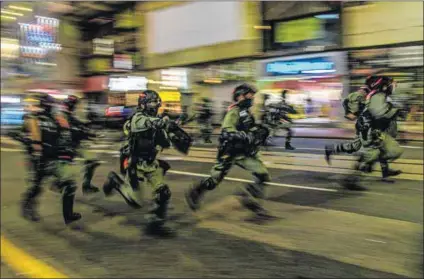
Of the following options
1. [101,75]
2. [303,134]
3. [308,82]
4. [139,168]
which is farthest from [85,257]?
[308,82]

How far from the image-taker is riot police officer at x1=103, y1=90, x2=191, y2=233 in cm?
130

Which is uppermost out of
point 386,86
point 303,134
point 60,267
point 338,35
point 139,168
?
point 338,35

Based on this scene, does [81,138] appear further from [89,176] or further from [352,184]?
[352,184]

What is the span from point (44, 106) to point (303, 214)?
87 cm

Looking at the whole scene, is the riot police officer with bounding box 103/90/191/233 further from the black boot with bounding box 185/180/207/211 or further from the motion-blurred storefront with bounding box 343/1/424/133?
the motion-blurred storefront with bounding box 343/1/424/133

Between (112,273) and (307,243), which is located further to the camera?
(112,273)

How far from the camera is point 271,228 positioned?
4.55 ft

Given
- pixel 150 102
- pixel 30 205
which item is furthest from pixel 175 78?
pixel 30 205

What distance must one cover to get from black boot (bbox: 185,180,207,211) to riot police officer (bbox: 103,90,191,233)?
2.5 inches

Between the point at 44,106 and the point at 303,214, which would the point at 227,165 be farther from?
the point at 44,106

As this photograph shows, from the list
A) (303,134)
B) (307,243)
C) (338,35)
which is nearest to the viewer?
(338,35)

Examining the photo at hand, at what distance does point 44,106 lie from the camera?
4.72 feet

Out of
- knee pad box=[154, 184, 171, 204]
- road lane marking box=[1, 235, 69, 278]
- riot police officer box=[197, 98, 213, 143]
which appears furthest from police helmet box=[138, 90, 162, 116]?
road lane marking box=[1, 235, 69, 278]

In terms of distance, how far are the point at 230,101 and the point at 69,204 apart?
2.16 ft
